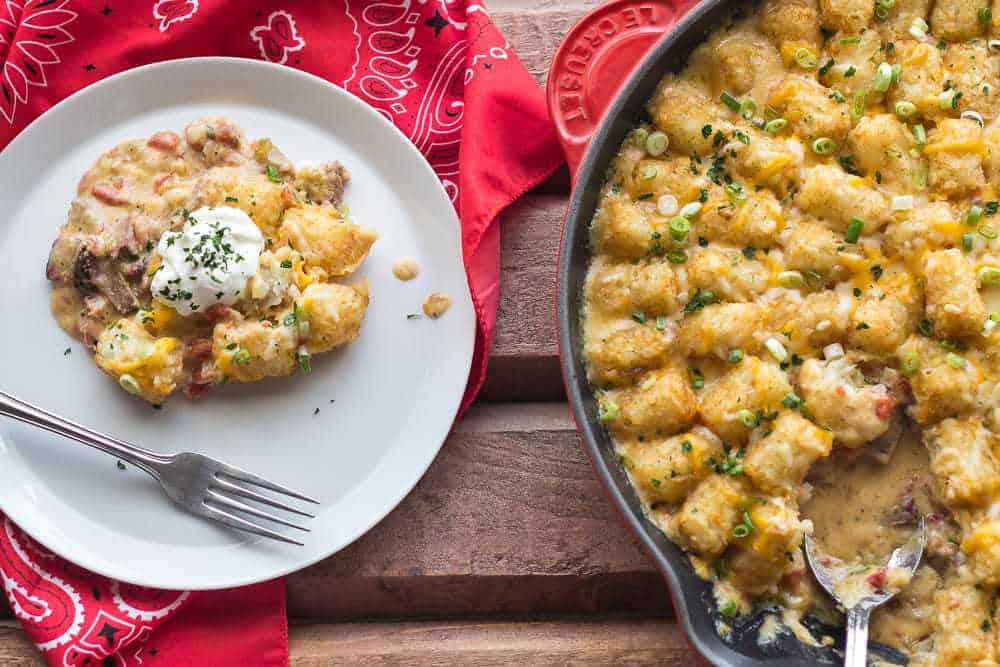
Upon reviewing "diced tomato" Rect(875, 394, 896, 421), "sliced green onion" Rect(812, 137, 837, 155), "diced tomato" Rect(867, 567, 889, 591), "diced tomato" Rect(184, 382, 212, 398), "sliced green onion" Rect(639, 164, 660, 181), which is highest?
"sliced green onion" Rect(812, 137, 837, 155)

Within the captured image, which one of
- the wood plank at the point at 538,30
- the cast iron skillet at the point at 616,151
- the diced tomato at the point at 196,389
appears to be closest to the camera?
the cast iron skillet at the point at 616,151

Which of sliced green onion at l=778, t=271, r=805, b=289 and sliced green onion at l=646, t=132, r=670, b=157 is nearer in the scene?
sliced green onion at l=778, t=271, r=805, b=289

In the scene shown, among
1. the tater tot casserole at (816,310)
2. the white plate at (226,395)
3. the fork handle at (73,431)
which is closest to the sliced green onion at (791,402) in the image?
the tater tot casserole at (816,310)

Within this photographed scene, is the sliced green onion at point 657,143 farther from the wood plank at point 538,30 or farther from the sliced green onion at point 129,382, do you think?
the sliced green onion at point 129,382

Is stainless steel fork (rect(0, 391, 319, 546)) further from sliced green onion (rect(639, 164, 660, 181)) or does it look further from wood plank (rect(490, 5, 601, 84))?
wood plank (rect(490, 5, 601, 84))

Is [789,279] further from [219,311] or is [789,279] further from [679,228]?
[219,311]

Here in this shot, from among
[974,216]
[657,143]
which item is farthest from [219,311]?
[974,216]

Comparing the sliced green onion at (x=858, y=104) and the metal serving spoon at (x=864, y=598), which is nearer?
the metal serving spoon at (x=864, y=598)

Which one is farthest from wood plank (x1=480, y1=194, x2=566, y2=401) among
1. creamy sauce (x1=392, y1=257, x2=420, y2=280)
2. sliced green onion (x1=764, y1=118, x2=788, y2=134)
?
sliced green onion (x1=764, y1=118, x2=788, y2=134)
